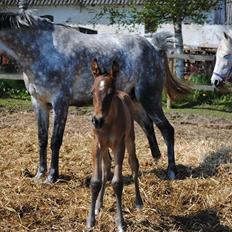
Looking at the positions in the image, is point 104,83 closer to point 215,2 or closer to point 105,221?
point 105,221

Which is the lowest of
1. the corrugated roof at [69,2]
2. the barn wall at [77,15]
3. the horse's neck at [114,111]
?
the barn wall at [77,15]

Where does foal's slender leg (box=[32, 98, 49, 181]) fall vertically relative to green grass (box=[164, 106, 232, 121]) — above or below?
above

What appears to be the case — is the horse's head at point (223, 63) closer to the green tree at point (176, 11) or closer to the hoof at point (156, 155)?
the hoof at point (156, 155)

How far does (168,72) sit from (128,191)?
230 centimetres

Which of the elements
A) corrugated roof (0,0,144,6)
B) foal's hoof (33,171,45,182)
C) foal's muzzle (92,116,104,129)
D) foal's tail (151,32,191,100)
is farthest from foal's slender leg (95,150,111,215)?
corrugated roof (0,0,144,6)

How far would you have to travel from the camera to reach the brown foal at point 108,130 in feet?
13.8

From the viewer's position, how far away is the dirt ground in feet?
15.3

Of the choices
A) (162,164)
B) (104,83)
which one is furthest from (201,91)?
(104,83)

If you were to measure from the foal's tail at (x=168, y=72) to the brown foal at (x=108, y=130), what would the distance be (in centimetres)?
226

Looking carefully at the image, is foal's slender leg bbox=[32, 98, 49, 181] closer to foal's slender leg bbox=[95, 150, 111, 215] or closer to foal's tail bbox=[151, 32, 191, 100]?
foal's slender leg bbox=[95, 150, 111, 215]

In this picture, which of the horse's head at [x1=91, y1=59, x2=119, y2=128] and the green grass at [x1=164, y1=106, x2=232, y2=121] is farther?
the green grass at [x1=164, y1=106, x2=232, y2=121]

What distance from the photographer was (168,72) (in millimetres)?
7289

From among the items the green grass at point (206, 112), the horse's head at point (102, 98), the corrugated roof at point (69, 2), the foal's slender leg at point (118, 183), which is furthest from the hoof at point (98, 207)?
the corrugated roof at point (69, 2)

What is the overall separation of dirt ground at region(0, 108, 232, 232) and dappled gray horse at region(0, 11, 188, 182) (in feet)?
1.06
